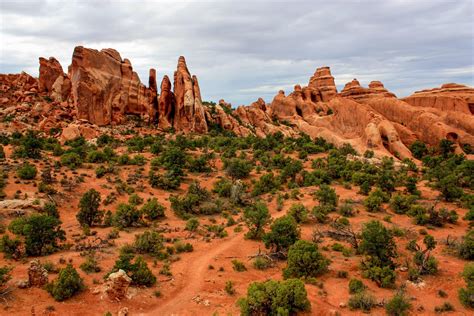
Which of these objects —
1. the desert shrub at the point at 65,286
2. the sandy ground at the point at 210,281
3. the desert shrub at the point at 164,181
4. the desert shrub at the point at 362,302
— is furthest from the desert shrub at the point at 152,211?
the desert shrub at the point at 362,302

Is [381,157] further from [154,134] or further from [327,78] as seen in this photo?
[327,78]

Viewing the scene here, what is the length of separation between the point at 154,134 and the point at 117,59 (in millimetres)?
14700

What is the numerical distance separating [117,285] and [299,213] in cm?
1426

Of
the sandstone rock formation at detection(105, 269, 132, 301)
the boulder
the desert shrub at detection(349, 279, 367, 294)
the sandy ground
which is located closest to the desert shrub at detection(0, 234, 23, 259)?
the sandy ground

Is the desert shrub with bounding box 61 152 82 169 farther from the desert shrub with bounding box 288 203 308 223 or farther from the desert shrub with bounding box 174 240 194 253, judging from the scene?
the desert shrub with bounding box 288 203 308 223

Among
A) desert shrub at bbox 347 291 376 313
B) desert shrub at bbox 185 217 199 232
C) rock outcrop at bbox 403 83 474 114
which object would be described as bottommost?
desert shrub at bbox 347 291 376 313

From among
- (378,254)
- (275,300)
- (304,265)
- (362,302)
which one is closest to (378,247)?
(378,254)

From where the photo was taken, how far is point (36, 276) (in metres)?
14.5

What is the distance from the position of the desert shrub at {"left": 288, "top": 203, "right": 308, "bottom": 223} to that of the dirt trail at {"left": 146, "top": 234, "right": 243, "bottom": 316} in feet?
15.3

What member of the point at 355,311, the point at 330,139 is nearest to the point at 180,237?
the point at 355,311

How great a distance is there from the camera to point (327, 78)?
74438 mm

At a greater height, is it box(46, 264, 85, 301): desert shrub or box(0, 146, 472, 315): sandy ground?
box(46, 264, 85, 301): desert shrub

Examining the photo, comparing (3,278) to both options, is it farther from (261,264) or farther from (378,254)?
(378,254)

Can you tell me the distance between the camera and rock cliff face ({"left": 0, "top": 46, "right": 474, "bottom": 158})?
153 ft
